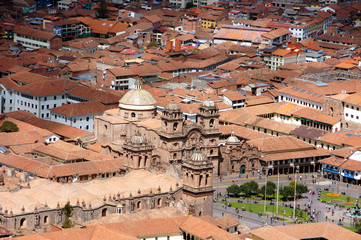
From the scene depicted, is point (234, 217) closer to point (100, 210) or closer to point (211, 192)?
point (211, 192)

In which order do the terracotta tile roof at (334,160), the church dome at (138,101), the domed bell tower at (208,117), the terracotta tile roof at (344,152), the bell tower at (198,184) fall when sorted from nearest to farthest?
1. the bell tower at (198,184)
2. the domed bell tower at (208,117)
3. the terracotta tile roof at (334,160)
4. the terracotta tile roof at (344,152)
5. the church dome at (138,101)

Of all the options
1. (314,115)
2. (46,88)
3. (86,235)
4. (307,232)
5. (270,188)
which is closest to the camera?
(86,235)

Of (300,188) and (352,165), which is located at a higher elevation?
(300,188)

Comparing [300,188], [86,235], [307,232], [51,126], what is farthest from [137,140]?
[51,126]

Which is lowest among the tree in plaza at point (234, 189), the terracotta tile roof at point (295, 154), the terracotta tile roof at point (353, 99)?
the terracotta tile roof at point (295, 154)

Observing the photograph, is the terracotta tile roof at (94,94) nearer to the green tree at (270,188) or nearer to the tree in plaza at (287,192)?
the green tree at (270,188)

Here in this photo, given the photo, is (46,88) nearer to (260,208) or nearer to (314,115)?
(314,115)

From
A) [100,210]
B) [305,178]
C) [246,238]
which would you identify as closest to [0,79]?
[305,178]

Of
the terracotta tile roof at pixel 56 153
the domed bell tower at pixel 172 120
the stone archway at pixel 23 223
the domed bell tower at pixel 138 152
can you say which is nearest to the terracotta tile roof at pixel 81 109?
the terracotta tile roof at pixel 56 153
